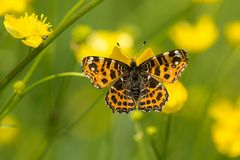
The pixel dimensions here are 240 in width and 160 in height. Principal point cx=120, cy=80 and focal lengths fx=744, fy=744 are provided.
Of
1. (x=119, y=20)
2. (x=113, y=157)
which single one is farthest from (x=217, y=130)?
(x=119, y=20)

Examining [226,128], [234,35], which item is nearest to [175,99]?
[226,128]

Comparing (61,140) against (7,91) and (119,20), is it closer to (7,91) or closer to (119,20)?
(7,91)

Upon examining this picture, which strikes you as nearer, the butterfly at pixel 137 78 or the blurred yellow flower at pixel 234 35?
the butterfly at pixel 137 78

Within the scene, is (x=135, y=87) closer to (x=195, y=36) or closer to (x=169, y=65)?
(x=169, y=65)

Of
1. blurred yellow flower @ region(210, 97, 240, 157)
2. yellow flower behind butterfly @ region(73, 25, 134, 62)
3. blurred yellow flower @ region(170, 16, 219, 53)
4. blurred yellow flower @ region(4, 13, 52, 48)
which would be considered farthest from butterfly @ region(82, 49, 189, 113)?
blurred yellow flower @ region(170, 16, 219, 53)

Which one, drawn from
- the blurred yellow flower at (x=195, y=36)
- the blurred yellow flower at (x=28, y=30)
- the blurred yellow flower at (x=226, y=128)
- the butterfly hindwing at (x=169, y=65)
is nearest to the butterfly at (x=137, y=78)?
the butterfly hindwing at (x=169, y=65)

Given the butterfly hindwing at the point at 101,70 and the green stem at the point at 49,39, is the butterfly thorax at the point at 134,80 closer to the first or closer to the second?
the butterfly hindwing at the point at 101,70

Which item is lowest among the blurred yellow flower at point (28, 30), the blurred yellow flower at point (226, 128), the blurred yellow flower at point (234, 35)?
the blurred yellow flower at point (226, 128)
